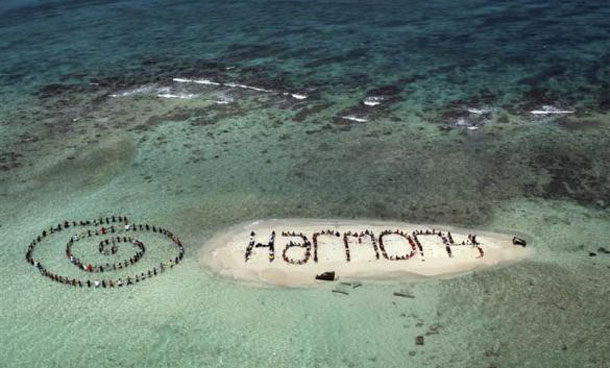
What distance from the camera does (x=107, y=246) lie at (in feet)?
150

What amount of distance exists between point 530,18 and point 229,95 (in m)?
51.7

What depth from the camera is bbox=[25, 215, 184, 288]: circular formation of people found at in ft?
138

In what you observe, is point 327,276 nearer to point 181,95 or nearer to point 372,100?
point 372,100

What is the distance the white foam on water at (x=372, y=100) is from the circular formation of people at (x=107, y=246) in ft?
105

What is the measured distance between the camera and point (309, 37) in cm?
9506

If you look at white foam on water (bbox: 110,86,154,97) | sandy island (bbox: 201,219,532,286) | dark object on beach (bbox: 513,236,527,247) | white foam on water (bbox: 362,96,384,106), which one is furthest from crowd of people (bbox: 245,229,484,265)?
white foam on water (bbox: 110,86,154,97)

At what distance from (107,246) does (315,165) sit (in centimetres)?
2071

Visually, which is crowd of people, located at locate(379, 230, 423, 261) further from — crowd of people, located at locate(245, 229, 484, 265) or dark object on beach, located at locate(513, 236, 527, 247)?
dark object on beach, located at locate(513, 236, 527, 247)

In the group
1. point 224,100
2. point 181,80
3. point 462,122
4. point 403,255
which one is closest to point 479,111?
point 462,122

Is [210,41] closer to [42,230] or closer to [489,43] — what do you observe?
[489,43]

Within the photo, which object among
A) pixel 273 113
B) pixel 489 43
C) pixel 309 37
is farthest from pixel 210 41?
pixel 489 43

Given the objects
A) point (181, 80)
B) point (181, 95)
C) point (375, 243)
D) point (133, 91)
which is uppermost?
point (181, 80)

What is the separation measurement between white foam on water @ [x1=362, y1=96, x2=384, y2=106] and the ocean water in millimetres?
353

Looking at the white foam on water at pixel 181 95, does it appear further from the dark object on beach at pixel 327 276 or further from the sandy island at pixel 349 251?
the dark object on beach at pixel 327 276
